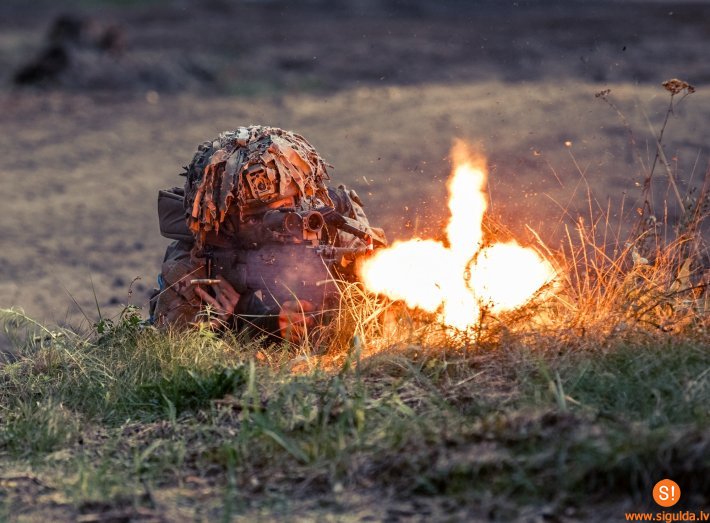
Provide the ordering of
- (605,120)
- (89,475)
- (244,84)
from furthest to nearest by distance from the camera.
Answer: (244,84)
(605,120)
(89,475)

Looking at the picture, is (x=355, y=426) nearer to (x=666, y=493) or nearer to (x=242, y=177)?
(x=666, y=493)

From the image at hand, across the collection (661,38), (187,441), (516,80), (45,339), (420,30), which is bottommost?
(187,441)

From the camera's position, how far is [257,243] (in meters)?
5.28

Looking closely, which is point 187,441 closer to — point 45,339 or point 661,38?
point 45,339

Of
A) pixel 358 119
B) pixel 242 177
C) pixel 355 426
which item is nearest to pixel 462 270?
pixel 242 177

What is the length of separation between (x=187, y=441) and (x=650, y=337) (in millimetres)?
1950

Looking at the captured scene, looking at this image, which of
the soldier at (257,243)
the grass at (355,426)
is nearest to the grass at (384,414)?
the grass at (355,426)

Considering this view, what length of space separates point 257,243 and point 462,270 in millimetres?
1011

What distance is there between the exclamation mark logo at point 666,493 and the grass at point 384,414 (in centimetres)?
2

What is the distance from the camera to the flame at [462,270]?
16.2ft

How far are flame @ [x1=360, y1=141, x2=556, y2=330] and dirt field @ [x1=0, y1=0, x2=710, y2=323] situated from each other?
54 cm

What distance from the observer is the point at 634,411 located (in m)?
3.97

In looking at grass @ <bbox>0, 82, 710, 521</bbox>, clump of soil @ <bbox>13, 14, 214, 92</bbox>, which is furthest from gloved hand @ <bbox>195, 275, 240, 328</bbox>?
clump of soil @ <bbox>13, 14, 214, 92</bbox>

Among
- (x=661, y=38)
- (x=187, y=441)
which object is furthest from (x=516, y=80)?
(x=187, y=441)
